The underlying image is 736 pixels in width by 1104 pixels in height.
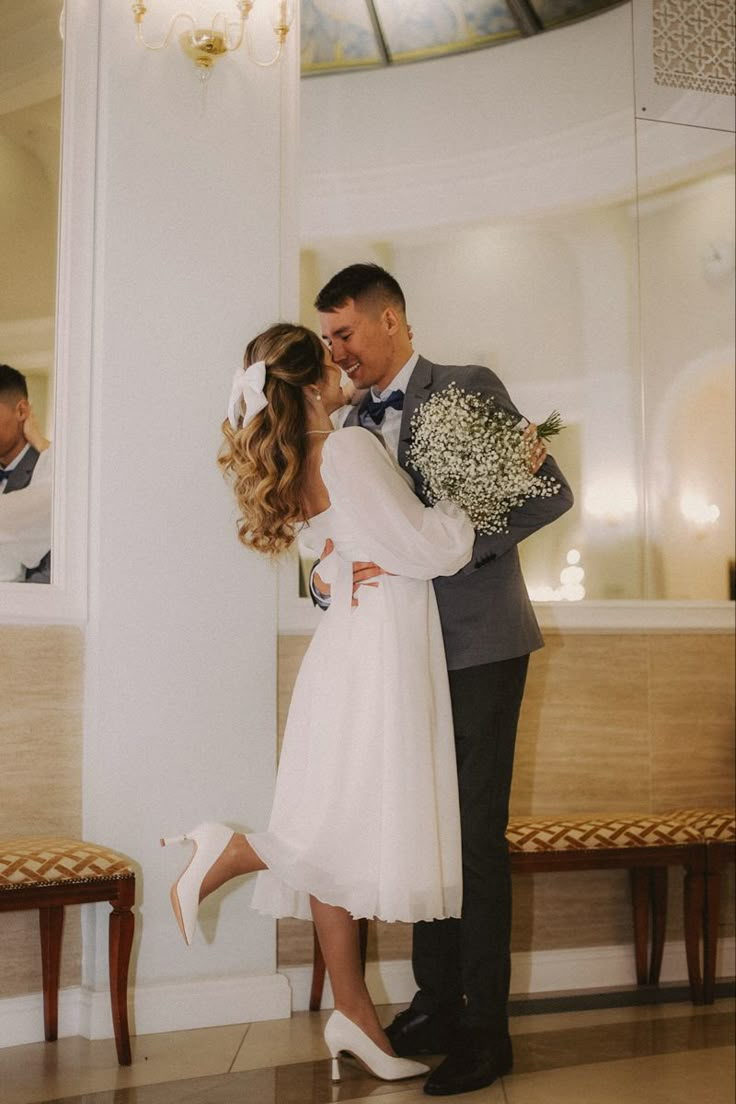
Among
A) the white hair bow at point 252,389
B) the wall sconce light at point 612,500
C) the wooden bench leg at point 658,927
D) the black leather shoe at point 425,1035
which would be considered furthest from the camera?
the wall sconce light at point 612,500

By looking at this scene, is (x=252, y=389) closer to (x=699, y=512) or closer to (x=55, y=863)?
(x=55, y=863)

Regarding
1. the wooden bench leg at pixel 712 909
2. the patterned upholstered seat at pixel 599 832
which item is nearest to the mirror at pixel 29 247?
the patterned upholstered seat at pixel 599 832

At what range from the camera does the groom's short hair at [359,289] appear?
10.9 feet

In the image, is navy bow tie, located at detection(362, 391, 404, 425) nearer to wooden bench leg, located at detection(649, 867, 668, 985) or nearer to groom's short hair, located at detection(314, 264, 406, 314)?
groom's short hair, located at detection(314, 264, 406, 314)

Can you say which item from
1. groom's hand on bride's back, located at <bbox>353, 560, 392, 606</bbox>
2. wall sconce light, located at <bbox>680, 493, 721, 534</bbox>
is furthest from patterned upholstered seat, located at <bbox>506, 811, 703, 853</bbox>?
wall sconce light, located at <bbox>680, 493, 721, 534</bbox>

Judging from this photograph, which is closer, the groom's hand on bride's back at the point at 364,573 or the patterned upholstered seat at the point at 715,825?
the groom's hand on bride's back at the point at 364,573

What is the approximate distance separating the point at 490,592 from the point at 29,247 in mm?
1844

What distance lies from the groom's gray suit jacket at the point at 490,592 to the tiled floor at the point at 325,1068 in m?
1.08

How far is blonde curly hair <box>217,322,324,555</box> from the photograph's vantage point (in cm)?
294

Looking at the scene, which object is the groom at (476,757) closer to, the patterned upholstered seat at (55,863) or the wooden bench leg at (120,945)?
the wooden bench leg at (120,945)

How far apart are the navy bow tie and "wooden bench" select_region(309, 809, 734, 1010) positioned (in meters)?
1.38

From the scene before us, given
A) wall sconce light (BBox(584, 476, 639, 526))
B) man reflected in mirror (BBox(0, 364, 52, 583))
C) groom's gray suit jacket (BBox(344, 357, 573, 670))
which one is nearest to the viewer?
groom's gray suit jacket (BBox(344, 357, 573, 670))

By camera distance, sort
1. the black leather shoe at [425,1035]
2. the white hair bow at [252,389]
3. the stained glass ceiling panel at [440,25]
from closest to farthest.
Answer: the white hair bow at [252,389] → the black leather shoe at [425,1035] → the stained glass ceiling panel at [440,25]

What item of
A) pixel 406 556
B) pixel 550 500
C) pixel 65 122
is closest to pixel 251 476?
pixel 406 556
